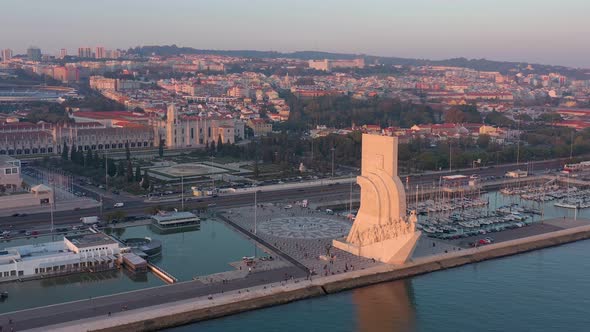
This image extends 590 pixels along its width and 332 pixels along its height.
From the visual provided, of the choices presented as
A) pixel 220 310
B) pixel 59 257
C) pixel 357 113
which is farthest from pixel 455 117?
pixel 220 310

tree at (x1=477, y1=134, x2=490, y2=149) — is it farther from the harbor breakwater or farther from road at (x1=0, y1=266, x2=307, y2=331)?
road at (x1=0, y1=266, x2=307, y2=331)

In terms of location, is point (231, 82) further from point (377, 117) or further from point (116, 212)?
point (116, 212)

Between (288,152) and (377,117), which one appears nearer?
(288,152)

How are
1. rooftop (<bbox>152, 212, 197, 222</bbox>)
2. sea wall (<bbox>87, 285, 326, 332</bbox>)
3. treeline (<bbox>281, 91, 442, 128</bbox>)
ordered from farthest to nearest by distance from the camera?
treeline (<bbox>281, 91, 442, 128</bbox>)
rooftop (<bbox>152, 212, 197, 222</bbox>)
sea wall (<bbox>87, 285, 326, 332</bbox>)

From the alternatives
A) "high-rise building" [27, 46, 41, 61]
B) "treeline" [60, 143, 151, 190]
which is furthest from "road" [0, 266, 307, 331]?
"high-rise building" [27, 46, 41, 61]

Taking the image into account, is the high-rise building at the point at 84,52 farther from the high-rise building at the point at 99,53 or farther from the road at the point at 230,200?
the road at the point at 230,200

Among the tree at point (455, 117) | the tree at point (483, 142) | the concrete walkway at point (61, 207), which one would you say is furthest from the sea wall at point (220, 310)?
the tree at point (455, 117)

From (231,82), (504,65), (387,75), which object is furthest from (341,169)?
(504,65)
